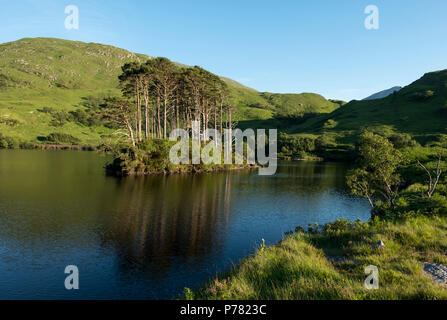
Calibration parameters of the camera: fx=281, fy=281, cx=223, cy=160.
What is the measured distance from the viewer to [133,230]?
90.5 feet

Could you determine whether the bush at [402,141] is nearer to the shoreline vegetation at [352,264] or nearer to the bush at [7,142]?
the shoreline vegetation at [352,264]

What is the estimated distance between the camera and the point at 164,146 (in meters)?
70.7

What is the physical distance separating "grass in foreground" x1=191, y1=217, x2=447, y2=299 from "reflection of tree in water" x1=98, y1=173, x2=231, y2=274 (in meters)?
7.81

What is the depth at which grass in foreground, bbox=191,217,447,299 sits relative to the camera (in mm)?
10328

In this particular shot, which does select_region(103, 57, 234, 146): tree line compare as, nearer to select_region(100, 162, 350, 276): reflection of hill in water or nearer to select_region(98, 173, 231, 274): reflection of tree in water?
select_region(100, 162, 350, 276): reflection of hill in water

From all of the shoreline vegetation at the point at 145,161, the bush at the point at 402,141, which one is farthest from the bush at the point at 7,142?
the bush at the point at 402,141

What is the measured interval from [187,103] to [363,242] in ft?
260

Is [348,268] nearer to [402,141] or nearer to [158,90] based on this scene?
[158,90]

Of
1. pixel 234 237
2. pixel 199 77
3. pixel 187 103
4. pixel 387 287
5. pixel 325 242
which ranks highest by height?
pixel 199 77

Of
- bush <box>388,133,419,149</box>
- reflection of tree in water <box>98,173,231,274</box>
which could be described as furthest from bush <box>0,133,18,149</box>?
bush <box>388,133,419,149</box>

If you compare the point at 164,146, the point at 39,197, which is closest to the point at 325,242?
the point at 39,197

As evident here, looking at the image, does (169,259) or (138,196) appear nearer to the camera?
(169,259)

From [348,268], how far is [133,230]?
20481 mm
